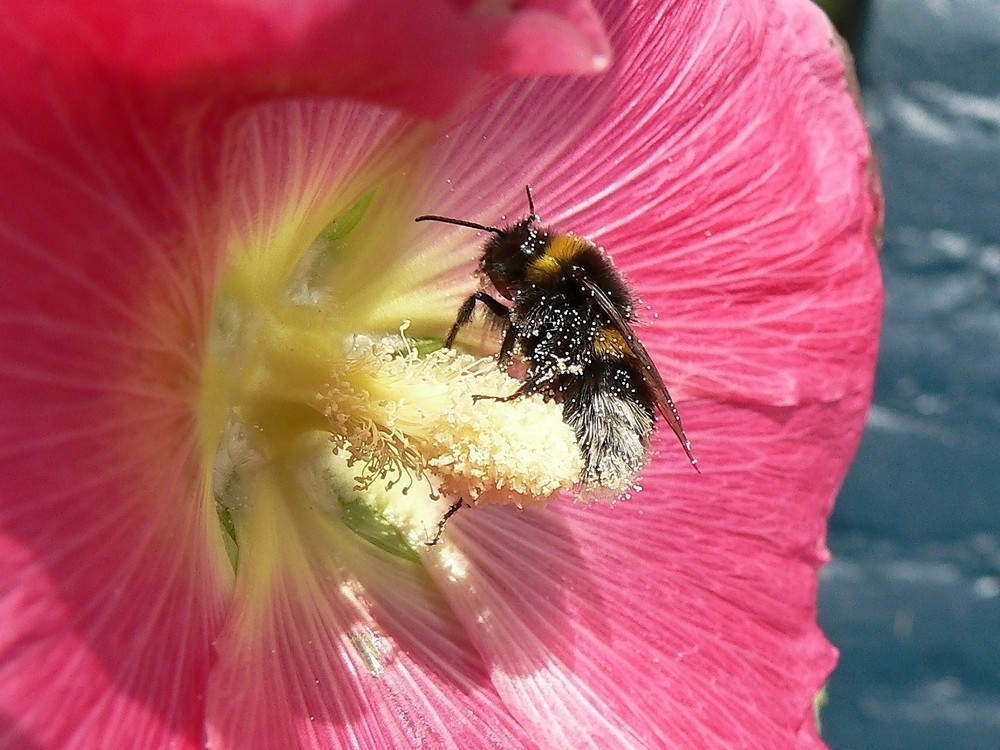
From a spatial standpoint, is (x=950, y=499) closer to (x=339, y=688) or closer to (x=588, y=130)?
(x=588, y=130)

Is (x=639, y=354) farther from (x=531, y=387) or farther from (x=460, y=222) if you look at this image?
(x=460, y=222)

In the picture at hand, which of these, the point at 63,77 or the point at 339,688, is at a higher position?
the point at 63,77

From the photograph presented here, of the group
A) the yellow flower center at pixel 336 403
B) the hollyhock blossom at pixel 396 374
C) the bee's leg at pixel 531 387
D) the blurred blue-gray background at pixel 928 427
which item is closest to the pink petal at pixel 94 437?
the hollyhock blossom at pixel 396 374

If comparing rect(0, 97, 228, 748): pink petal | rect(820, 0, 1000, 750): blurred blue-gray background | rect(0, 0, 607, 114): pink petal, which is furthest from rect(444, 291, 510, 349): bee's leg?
rect(820, 0, 1000, 750): blurred blue-gray background

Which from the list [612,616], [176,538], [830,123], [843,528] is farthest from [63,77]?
[843,528]

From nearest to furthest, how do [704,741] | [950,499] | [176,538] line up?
1. [176,538]
2. [704,741]
3. [950,499]

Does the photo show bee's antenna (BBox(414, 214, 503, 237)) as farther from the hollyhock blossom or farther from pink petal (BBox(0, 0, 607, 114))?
pink petal (BBox(0, 0, 607, 114))
